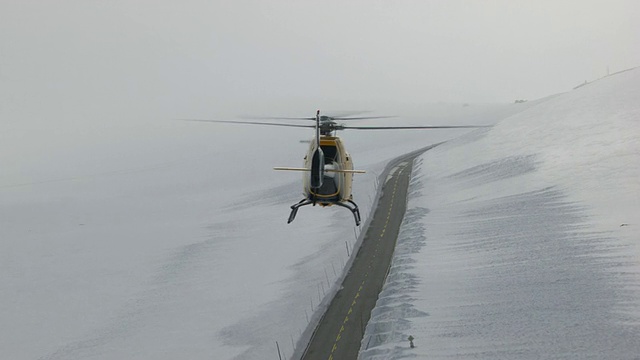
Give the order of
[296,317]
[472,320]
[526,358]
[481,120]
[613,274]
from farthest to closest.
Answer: [481,120] → [296,317] → [613,274] → [472,320] → [526,358]

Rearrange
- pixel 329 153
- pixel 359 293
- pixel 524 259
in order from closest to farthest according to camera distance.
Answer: pixel 329 153 → pixel 524 259 → pixel 359 293

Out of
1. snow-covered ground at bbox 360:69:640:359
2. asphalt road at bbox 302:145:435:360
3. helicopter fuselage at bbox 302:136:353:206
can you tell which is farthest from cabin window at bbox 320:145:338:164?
asphalt road at bbox 302:145:435:360

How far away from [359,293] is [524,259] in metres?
12.2

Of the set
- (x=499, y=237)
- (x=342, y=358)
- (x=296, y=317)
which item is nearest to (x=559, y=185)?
(x=499, y=237)

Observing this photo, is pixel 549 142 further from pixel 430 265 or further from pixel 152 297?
pixel 152 297

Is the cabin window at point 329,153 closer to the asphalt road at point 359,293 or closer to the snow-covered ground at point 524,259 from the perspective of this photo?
the snow-covered ground at point 524,259

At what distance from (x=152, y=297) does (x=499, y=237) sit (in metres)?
30.1

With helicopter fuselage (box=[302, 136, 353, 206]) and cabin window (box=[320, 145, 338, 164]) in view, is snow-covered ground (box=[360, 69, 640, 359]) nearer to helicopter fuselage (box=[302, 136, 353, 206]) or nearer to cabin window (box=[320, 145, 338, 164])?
helicopter fuselage (box=[302, 136, 353, 206])

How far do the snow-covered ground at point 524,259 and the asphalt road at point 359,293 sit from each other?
4.60 ft

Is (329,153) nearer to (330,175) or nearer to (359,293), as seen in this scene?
(330,175)

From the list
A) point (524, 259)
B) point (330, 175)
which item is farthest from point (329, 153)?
point (524, 259)

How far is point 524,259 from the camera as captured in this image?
152ft

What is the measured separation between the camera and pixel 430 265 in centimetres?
4888

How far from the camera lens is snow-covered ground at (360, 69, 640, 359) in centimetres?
3278
